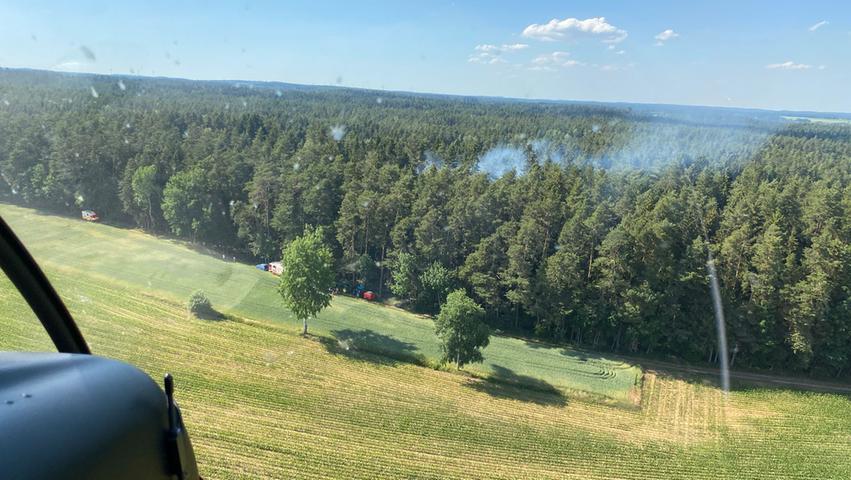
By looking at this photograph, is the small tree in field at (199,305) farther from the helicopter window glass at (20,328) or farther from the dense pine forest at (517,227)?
the helicopter window glass at (20,328)

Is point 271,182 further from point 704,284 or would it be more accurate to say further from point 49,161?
point 704,284

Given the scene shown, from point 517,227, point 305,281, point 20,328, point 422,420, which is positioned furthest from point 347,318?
point 20,328

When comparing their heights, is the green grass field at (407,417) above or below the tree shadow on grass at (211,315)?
below

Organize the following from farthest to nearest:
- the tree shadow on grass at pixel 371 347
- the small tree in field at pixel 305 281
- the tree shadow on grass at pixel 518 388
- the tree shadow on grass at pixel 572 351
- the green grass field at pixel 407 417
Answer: the tree shadow on grass at pixel 572 351 → the small tree in field at pixel 305 281 → the tree shadow on grass at pixel 371 347 → the tree shadow on grass at pixel 518 388 → the green grass field at pixel 407 417

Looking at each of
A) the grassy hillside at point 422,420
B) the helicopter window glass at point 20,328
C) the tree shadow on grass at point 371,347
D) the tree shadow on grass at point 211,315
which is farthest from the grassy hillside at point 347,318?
the helicopter window glass at point 20,328

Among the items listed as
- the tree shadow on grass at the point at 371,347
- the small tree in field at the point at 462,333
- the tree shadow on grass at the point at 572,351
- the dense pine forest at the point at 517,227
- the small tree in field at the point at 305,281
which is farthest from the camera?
the tree shadow on grass at the point at 572,351

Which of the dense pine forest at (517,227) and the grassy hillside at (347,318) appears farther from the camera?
the dense pine forest at (517,227)
